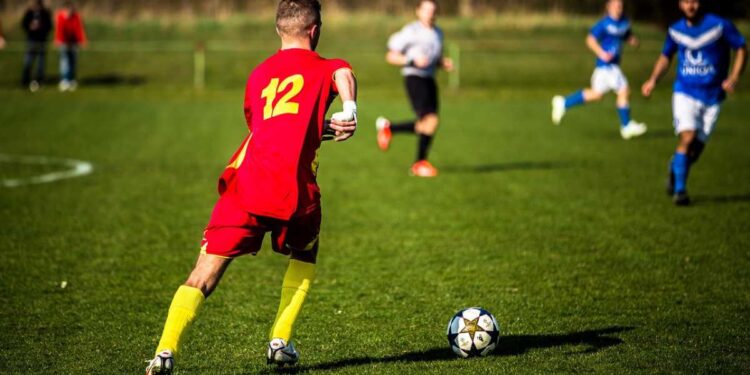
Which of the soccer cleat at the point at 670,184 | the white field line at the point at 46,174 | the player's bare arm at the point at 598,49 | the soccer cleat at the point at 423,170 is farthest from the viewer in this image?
the player's bare arm at the point at 598,49

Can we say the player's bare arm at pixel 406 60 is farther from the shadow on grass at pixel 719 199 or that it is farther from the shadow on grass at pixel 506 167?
the shadow on grass at pixel 719 199

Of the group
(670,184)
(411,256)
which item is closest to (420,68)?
(670,184)

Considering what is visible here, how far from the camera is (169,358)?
4.23 meters

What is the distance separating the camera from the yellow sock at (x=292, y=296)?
4.73 meters

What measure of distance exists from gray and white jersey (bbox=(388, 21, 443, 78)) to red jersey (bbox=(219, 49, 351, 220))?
781 centimetres

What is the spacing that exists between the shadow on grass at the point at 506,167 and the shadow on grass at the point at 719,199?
2.90 metres

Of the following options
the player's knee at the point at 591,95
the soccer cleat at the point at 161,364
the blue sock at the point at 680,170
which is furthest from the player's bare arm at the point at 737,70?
the soccer cleat at the point at 161,364

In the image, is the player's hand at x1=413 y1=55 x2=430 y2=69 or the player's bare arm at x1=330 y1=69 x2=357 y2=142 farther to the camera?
the player's hand at x1=413 y1=55 x2=430 y2=69

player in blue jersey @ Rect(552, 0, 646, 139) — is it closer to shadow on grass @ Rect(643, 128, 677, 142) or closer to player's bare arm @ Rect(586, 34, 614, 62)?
player's bare arm @ Rect(586, 34, 614, 62)

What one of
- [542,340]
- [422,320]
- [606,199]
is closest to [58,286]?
[422,320]

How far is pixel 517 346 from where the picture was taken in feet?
17.3

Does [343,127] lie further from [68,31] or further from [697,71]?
[68,31]

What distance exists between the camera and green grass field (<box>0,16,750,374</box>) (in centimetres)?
520

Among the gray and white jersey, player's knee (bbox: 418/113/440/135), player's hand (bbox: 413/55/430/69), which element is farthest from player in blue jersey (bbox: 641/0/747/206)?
player's knee (bbox: 418/113/440/135)
